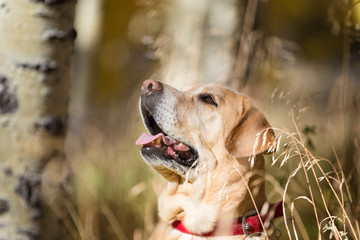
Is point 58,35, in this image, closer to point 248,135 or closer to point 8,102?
point 8,102

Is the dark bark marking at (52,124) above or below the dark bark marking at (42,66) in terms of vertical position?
below

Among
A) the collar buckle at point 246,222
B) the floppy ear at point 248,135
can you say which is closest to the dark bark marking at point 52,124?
the floppy ear at point 248,135

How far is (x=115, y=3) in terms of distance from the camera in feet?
32.7

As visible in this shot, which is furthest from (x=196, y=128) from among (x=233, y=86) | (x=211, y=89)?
(x=233, y=86)

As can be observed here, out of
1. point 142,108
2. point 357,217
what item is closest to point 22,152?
point 142,108

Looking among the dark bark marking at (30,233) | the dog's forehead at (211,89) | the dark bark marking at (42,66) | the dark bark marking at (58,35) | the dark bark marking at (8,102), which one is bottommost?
the dark bark marking at (30,233)

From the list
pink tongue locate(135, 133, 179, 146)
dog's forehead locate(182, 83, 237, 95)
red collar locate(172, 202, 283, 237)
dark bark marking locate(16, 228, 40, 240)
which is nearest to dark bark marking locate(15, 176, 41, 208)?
dark bark marking locate(16, 228, 40, 240)

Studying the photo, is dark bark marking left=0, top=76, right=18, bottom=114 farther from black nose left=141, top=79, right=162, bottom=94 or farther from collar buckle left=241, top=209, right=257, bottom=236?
collar buckle left=241, top=209, right=257, bottom=236

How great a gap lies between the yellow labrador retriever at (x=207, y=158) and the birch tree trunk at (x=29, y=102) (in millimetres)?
450

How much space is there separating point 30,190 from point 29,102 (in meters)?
0.38

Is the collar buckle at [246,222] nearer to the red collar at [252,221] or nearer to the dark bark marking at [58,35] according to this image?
the red collar at [252,221]

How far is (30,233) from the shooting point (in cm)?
196

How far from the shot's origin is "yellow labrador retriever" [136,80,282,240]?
5.94 feet

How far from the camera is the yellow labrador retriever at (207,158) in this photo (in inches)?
71.2
